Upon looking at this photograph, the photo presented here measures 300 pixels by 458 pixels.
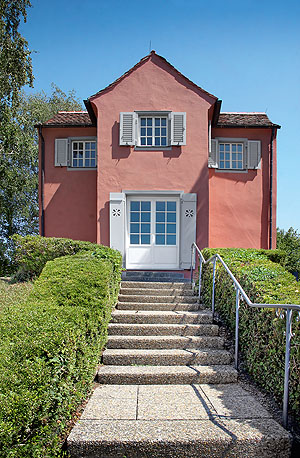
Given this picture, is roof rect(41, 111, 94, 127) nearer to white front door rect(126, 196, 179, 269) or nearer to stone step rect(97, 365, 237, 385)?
white front door rect(126, 196, 179, 269)

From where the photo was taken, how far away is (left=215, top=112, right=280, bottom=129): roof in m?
11.2

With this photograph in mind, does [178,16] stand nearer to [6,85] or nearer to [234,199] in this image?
[234,199]

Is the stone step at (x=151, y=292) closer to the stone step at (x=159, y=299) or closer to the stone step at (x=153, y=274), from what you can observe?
the stone step at (x=159, y=299)

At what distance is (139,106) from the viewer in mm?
10125

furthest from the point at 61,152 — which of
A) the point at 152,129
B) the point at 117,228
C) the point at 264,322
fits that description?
the point at 264,322

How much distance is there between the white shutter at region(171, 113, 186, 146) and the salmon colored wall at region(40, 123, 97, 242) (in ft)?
9.75

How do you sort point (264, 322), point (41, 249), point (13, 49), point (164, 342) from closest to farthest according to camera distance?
point (264, 322) < point (164, 342) < point (41, 249) < point (13, 49)

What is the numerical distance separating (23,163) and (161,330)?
1635 centimetres

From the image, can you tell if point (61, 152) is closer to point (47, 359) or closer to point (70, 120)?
point (70, 120)

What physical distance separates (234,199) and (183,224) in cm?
238

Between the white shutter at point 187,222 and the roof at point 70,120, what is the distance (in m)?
4.30

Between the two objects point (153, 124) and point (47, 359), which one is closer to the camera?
point (47, 359)

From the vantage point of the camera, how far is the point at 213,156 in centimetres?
1115

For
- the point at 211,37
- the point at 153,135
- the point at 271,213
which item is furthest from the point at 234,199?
the point at 211,37
